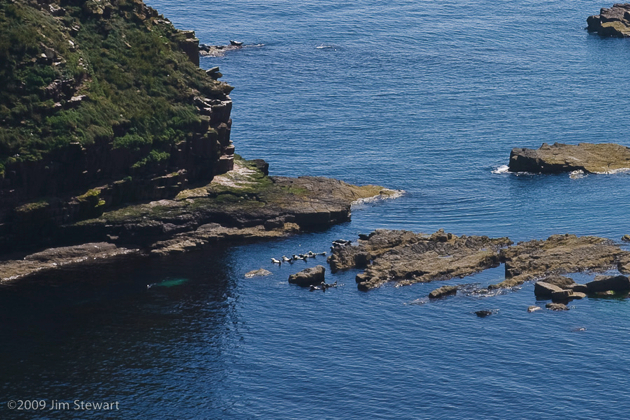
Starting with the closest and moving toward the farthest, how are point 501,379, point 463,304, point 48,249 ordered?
point 501,379
point 463,304
point 48,249

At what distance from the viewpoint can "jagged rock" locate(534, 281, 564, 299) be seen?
449ft

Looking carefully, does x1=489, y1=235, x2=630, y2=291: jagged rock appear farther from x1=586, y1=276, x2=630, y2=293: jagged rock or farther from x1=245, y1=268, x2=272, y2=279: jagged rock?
x1=245, y1=268, x2=272, y2=279: jagged rock

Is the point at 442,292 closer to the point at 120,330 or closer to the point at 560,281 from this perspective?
the point at 560,281

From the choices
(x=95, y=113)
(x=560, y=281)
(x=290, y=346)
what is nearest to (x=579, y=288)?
(x=560, y=281)

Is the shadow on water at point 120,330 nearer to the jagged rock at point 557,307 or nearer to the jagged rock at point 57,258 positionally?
the jagged rock at point 57,258

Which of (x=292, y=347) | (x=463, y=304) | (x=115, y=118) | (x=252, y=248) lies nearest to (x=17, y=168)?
(x=115, y=118)

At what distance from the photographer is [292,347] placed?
125m

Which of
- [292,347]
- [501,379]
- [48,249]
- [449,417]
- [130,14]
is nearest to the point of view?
[449,417]

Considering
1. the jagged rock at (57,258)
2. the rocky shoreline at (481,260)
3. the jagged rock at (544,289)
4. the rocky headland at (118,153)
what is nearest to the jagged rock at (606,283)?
the rocky shoreline at (481,260)

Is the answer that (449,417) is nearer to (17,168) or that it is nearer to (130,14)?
(17,168)

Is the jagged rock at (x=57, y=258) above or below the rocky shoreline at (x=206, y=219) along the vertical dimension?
below

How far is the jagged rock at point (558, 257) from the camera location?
474 ft

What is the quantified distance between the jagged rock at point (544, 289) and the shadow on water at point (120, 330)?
3866 cm

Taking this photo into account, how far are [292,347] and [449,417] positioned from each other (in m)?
23.2
